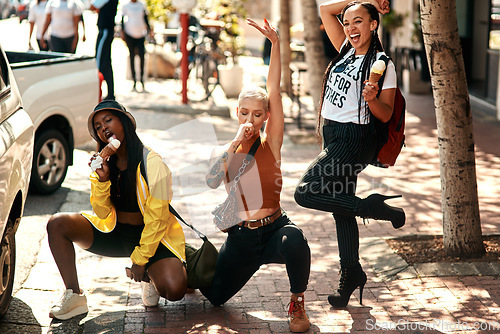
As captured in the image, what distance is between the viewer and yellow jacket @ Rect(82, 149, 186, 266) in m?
4.16

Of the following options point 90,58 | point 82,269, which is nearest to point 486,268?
point 82,269

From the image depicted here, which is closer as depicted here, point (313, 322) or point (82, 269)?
point (313, 322)

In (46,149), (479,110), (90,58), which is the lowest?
(479,110)

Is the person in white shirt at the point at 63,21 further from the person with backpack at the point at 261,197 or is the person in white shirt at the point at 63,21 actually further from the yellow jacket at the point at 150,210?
the person with backpack at the point at 261,197

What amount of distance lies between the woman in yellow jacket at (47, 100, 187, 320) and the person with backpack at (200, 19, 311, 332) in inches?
14.3

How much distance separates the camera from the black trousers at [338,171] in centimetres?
416

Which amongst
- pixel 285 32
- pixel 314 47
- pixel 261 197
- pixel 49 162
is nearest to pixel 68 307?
pixel 261 197

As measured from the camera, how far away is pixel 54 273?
527cm

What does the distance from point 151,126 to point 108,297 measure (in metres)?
6.69

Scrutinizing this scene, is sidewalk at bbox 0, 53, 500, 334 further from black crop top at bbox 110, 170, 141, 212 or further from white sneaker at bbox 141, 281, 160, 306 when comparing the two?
black crop top at bbox 110, 170, 141, 212

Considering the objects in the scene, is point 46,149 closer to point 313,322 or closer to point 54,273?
point 54,273

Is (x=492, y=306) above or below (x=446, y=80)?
below

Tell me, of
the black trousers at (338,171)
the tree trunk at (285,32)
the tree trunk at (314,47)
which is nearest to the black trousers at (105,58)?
the tree trunk at (314,47)

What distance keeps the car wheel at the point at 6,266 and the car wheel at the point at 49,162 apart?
9.60ft
